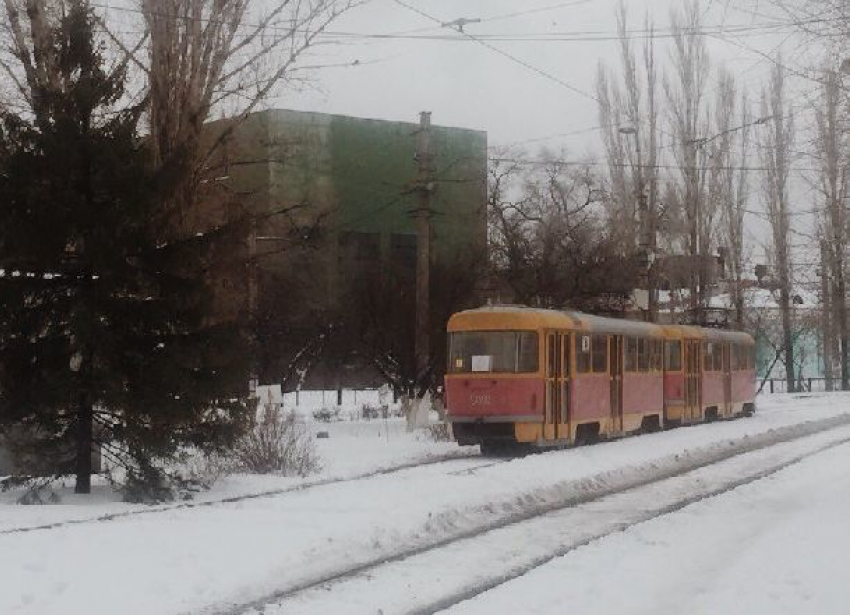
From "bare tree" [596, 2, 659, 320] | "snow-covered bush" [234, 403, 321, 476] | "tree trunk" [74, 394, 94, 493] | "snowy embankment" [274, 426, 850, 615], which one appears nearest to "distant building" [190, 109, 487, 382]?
"bare tree" [596, 2, 659, 320]

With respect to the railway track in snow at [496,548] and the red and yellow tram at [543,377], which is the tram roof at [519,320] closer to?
the red and yellow tram at [543,377]

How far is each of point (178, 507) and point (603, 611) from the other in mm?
6897

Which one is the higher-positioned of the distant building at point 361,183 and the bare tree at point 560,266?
the distant building at point 361,183

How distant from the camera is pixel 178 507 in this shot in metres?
13.6

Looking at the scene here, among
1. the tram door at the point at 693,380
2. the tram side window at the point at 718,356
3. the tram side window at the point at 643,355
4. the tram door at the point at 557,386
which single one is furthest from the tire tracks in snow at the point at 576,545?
the tram side window at the point at 718,356

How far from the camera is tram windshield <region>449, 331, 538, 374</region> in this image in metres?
21.6

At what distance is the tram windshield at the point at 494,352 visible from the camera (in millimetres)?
21562

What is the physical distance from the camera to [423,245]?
25.2m

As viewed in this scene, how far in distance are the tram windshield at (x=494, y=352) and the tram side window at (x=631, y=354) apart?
5.08 m

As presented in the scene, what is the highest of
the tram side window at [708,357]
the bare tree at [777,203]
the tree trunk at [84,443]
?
the bare tree at [777,203]

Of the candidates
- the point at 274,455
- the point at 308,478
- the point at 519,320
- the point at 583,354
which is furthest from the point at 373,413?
the point at 308,478

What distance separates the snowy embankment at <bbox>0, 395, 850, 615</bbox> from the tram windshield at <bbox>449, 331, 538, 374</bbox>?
364 cm

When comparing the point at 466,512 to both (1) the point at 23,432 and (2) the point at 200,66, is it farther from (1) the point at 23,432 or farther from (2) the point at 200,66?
(2) the point at 200,66

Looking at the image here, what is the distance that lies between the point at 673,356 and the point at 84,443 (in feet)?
60.9
